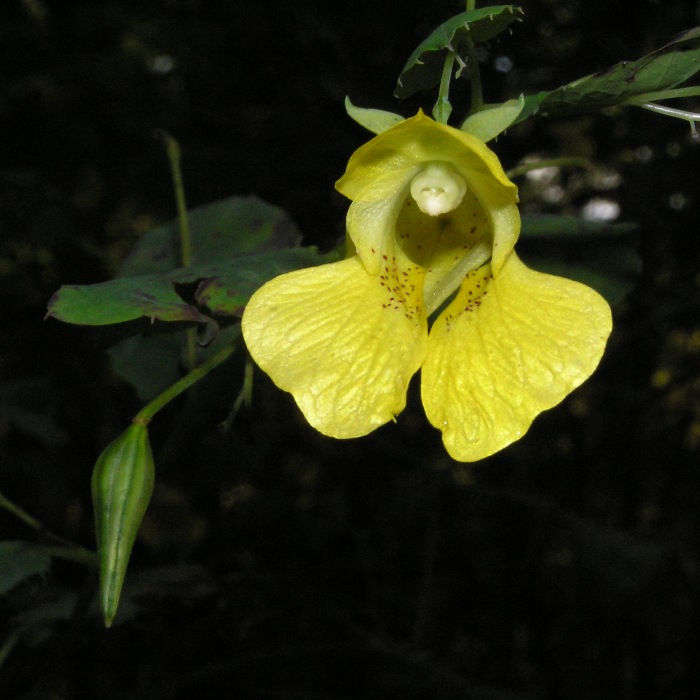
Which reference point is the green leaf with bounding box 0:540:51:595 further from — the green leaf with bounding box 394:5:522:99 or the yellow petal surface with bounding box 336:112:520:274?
the green leaf with bounding box 394:5:522:99

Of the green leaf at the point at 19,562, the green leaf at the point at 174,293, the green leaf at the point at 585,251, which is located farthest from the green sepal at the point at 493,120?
the green leaf at the point at 19,562

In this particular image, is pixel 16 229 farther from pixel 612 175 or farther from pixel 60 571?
pixel 612 175

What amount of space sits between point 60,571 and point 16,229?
1.15 m

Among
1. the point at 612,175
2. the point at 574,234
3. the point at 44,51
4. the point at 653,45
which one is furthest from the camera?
the point at 612,175

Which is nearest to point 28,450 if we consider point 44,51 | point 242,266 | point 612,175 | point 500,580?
point 44,51

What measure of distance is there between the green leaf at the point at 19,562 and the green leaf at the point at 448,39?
919 millimetres

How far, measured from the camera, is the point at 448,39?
3.22ft

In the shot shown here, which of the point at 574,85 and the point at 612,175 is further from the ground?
the point at 574,85

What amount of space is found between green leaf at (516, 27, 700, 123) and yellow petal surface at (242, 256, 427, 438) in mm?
313

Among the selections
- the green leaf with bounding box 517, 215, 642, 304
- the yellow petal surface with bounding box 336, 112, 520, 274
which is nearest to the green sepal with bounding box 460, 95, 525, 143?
the yellow petal surface with bounding box 336, 112, 520, 274

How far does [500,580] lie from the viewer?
12.8 feet

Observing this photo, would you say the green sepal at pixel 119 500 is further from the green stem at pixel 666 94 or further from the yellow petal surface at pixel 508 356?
the green stem at pixel 666 94

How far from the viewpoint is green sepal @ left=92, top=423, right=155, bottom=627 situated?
103cm

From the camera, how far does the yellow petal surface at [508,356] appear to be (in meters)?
1.01
